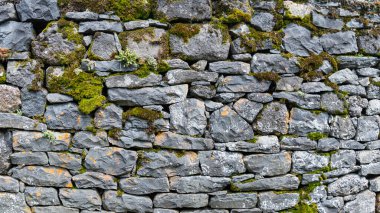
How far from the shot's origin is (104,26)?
4770mm

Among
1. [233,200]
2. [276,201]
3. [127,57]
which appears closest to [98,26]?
[127,57]

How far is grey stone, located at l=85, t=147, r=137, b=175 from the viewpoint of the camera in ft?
15.8

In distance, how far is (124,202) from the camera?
4.87 m

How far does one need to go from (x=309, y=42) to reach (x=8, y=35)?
3.98 m

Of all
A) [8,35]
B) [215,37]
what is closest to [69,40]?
[8,35]

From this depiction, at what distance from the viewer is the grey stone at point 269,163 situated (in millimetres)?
5043

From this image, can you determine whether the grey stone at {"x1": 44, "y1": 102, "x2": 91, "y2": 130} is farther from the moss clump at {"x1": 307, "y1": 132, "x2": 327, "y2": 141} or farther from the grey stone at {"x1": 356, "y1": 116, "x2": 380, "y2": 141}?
the grey stone at {"x1": 356, "y1": 116, "x2": 380, "y2": 141}

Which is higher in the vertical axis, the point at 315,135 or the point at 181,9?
the point at 181,9

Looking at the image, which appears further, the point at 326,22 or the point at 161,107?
the point at 326,22

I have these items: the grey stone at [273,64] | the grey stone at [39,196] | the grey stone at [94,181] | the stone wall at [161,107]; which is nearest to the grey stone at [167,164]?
the stone wall at [161,107]

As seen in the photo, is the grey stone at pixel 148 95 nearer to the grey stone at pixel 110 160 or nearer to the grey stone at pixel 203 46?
the grey stone at pixel 203 46

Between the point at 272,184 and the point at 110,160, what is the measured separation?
2169mm

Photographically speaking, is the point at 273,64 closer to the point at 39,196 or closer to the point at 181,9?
the point at 181,9

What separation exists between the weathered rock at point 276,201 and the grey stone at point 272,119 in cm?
85
